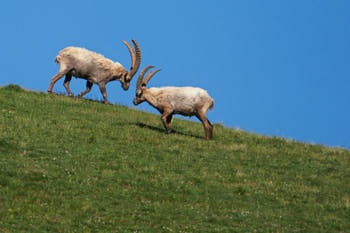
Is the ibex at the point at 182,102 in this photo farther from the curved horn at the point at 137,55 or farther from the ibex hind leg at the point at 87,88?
the ibex hind leg at the point at 87,88

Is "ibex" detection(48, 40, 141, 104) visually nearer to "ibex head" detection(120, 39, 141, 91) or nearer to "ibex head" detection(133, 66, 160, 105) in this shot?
"ibex head" detection(120, 39, 141, 91)

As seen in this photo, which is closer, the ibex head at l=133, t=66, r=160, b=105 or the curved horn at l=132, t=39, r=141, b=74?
the ibex head at l=133, t=66, r=160, b=105

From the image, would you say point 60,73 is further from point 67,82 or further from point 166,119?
point 166,119

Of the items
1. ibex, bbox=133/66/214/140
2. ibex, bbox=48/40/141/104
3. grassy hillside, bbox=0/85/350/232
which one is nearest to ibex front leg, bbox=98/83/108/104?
ibex, bbox=48/40/141/104

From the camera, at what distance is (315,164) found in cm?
2241

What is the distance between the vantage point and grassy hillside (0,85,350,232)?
45.2ft

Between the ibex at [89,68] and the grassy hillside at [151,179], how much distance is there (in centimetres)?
491

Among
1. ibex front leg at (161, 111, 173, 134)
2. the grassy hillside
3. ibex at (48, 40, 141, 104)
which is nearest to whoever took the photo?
the grassy hillside

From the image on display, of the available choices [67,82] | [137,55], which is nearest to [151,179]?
[137,55]

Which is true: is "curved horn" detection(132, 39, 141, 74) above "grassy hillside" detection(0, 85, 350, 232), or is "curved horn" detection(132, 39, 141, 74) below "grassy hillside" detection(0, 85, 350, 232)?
above

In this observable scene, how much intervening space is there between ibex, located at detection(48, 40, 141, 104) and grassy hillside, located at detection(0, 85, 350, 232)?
16.1 ft

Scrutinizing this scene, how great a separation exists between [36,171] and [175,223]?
16.7 ft

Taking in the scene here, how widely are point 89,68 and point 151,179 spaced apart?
15.1m

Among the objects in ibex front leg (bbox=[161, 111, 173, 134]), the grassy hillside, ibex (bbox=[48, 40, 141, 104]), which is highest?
ibex (bbox=[48, 40, 141, 104])
